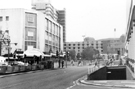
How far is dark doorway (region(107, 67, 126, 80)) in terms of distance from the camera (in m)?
32.6

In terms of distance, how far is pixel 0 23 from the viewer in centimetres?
7306

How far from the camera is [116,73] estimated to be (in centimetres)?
3391

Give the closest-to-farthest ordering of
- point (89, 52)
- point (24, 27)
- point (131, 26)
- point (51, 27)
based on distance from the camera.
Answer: point (131, 26) → point (24, 27) → point (51, 27) → point (89, 52)

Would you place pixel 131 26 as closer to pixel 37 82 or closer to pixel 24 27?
pixel 37 82

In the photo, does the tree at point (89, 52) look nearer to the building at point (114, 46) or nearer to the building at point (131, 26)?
the building at point (114, 46)

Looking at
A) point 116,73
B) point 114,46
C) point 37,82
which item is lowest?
point 116,73

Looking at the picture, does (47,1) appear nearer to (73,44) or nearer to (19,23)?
(73,44)

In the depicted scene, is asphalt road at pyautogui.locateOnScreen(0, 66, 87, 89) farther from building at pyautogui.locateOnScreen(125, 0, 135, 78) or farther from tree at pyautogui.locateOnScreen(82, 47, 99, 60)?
tree at pyautogui.locateOnScreen(82, 47, 99, 60)

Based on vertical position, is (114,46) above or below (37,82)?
above

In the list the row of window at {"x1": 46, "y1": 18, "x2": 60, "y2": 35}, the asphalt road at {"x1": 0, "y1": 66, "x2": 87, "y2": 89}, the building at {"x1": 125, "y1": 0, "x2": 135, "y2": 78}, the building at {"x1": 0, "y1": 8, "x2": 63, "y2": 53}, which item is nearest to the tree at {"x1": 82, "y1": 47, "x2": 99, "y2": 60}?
the row of window at {"x1": 46, "y1": 18, "x2": 60, "y2": 35}

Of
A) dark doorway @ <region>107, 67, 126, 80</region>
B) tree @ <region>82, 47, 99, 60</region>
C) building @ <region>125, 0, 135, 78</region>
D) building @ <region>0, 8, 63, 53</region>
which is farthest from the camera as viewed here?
tree @ <region>82, 47, 99, 60</region>

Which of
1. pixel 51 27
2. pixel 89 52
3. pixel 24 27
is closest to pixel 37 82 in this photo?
pixel 24 27

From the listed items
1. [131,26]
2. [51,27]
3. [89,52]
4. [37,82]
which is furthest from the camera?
[89,52]

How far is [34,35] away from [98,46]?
4298 cm
